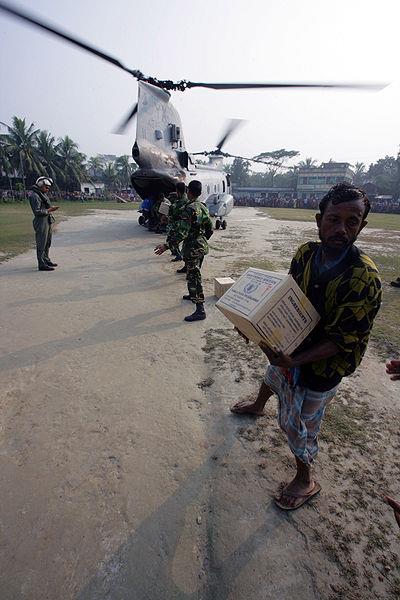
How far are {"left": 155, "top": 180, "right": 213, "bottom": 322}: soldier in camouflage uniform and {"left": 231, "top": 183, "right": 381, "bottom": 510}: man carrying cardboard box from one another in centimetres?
296

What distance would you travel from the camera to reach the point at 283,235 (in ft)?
43.5

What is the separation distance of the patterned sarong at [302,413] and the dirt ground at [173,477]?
382 mm

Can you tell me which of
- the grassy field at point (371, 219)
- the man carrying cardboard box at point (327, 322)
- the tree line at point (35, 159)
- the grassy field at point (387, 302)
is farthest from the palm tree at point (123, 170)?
the man carrying cardboard box at point (327, 322)

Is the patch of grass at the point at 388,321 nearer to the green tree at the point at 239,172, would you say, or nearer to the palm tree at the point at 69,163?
the palm tree at the point at 69,163

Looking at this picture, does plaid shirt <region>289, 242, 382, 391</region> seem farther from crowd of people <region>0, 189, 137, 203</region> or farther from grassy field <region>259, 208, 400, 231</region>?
crowd of people <region>0, 189, 137, 203</region>

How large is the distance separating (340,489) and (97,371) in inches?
95.1

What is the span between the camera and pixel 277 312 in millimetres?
1609

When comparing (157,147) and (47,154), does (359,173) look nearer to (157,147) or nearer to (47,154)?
(47,154)

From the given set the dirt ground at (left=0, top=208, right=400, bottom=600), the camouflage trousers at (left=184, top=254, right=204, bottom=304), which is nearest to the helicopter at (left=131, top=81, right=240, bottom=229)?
the camouflage trousers at (left=184, top=254, right=204, bottom=304)

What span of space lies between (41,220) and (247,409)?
5.88 m

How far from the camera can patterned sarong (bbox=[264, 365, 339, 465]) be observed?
1.91 metres

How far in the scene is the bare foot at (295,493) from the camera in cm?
199

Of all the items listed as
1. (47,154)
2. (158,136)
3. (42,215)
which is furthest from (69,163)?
(42,215)

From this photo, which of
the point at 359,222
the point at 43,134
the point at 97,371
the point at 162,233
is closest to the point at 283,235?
the point at 162,233
